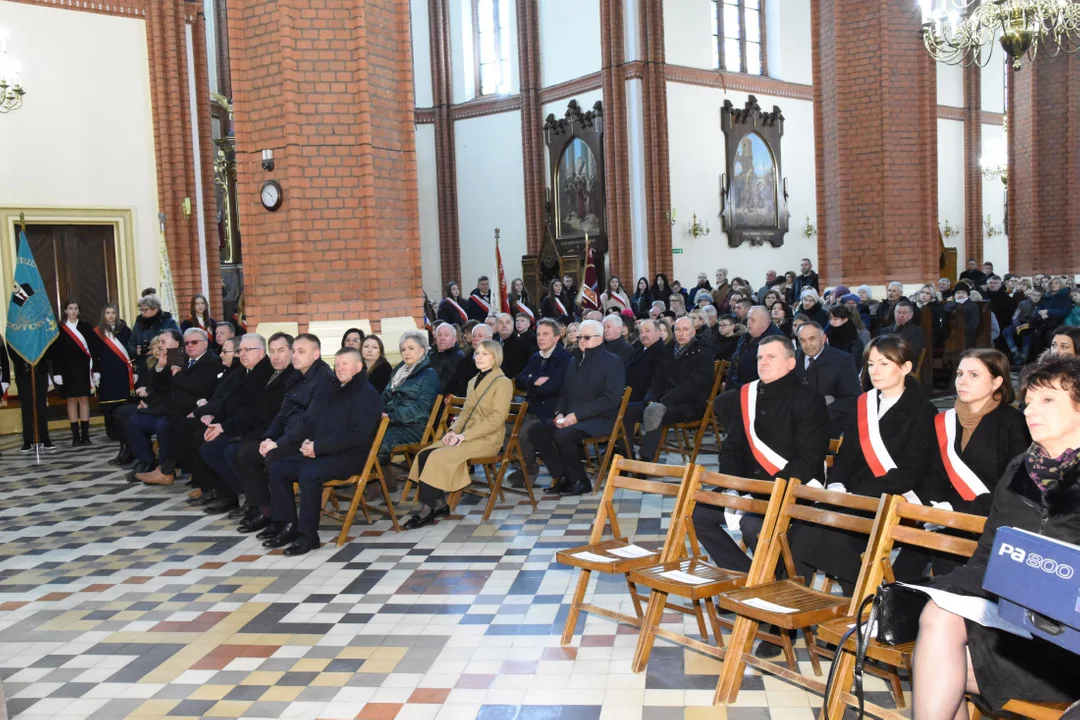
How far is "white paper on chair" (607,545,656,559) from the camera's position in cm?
468

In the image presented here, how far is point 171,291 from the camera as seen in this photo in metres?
13.7

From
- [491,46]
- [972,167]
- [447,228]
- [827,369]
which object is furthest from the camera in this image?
[972,167]

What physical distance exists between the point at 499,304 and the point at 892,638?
44.5 feet

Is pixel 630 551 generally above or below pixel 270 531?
above

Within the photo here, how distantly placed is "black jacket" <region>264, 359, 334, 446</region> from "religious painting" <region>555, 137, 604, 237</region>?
14.6m

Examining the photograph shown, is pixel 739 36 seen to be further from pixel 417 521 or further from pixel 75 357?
pixel 417 521

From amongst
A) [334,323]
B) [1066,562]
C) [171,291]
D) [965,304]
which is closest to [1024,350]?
[965,304]

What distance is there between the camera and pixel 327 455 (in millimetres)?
6832

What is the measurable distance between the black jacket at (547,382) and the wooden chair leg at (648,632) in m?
4.05

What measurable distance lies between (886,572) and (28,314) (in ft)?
31.9

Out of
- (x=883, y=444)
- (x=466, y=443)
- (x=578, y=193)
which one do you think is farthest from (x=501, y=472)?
(x=578, y=193)

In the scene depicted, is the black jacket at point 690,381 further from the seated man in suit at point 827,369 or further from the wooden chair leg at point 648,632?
the wooden chair leg at point 648,632

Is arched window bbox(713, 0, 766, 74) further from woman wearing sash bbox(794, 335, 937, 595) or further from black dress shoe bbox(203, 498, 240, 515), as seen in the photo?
woman wearing sash bbox(794, 335, 937, 595)

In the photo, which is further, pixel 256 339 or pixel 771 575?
pixel 256 339
